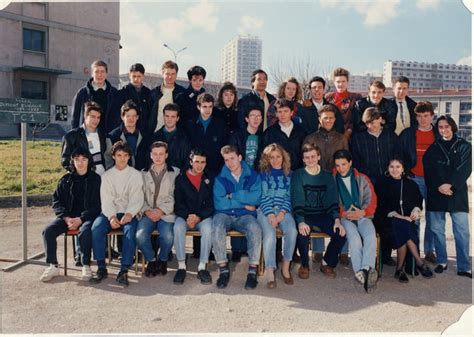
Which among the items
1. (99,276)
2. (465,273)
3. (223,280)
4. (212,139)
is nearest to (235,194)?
(212,139)

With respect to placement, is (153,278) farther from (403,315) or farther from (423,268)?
(423,268)

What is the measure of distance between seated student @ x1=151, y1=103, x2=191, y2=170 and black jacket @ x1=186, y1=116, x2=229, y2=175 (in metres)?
0.15

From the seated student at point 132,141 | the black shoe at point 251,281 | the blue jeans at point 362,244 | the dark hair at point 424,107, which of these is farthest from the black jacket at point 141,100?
the dark hair at point 424,107

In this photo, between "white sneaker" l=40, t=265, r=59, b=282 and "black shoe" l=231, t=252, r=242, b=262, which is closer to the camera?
"white sneaker" l=40, t=265, r=59, b=282

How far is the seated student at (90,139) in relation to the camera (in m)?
5.44

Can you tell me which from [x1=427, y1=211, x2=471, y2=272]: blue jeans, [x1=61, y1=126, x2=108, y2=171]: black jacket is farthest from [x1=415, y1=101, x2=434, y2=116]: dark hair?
[x1=61, y1=126, x2=108, y2=171]: black jacket

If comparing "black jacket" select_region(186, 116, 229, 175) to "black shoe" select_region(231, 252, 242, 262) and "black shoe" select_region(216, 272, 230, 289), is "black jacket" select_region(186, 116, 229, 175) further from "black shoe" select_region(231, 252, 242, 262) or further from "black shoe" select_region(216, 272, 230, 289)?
"black shoe" select_region(216, 272, 230, 289)

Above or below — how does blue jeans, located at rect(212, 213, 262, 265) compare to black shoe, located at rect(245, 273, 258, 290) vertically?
above

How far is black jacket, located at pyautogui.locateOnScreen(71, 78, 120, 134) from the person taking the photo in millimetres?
5973

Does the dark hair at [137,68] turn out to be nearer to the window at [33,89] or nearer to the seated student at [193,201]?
the seated student at [193,201]

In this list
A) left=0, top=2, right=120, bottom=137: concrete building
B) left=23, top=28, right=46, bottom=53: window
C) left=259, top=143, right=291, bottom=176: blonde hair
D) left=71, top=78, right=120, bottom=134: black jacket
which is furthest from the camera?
left=23, top=28, right=46, bottom=53: window

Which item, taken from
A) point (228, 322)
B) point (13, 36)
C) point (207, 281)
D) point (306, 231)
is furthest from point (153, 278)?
point (13, 36)

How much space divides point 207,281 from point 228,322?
1.02 metres

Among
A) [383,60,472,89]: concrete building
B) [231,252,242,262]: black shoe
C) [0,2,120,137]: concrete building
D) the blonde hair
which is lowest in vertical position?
[231,252,242,262]: black shoe
